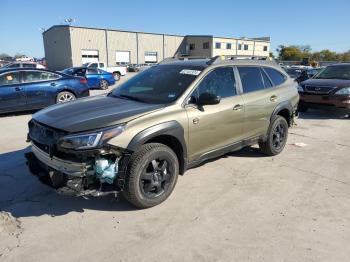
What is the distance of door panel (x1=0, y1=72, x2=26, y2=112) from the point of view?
369 inches

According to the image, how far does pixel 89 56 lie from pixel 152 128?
4938 centimetres

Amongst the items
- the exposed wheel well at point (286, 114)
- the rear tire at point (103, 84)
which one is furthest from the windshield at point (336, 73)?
the rear tire at point (103, 84)

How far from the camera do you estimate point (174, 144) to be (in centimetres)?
416

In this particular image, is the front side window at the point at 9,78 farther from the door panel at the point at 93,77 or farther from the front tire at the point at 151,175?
the door panel at the point at 93,77

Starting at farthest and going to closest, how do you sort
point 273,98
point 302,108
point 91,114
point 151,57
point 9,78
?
point 151,57
point 302,108
point 9,78
point 273,98
point 91,114

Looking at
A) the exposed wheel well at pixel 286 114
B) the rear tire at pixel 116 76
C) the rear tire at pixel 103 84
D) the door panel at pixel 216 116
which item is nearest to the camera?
the door panel at pixel 216 116

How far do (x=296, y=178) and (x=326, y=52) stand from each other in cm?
10268

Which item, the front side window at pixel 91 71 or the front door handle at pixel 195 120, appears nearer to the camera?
the front door handle at pixel 195 120

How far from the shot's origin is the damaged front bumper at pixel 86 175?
11.2 ft

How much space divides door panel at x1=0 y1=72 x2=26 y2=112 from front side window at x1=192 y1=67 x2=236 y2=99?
7.07 meters

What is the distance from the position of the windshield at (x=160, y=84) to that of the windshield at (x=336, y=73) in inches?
308

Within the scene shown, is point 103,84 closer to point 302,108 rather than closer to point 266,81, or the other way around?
point 302,108

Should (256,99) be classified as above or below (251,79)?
below

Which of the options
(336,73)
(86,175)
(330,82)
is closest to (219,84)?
(86,175)
